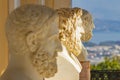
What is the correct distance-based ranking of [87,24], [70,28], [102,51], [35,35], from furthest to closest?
[102,51] → [87,24] → [70,28] → [35,35]

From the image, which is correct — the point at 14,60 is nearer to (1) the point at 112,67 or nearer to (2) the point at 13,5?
(2) the point at 13,5

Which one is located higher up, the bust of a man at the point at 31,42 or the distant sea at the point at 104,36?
the bust of a man at the point at 31,42

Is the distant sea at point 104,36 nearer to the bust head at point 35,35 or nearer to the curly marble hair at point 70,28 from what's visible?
the curly marble hair at point 70,28

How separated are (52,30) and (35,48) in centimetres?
10

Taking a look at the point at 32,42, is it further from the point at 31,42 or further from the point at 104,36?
the point at 104,36

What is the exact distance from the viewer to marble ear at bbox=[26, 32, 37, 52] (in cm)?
187

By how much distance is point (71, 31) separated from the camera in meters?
3.01

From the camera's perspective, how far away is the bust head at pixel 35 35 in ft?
6.05

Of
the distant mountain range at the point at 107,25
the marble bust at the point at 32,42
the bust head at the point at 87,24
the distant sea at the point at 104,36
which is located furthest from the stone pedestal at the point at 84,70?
the distant mountain range at the point at 107,25

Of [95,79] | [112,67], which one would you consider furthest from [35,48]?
[112,67]

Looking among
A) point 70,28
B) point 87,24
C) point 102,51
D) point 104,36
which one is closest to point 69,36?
point 70,28

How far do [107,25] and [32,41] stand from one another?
743 centimetres

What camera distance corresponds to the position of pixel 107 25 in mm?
9234

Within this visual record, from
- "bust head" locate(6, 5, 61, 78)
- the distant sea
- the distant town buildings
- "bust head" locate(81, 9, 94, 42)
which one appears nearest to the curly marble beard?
"bust head" locate(6, 5, 61, 78)
